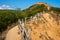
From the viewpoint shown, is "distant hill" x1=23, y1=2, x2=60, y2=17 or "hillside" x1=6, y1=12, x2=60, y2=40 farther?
"distant hill" x1=23, y1=2, x2=60, y2=17

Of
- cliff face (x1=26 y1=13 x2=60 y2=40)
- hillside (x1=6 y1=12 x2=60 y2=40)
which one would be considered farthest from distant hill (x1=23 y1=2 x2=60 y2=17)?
hillside (x1=6 y1=12 x2=60 y2=40)

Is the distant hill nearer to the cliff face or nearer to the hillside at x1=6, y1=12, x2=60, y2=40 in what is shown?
the cliff face

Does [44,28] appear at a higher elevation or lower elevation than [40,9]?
lower

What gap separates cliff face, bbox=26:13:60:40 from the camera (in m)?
24.7

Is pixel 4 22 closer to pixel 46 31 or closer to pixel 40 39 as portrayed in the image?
pixel 46 31

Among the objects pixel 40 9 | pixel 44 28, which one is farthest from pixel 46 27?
pixel 40 9

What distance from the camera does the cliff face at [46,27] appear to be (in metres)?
24.7

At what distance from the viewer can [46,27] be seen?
28422 mm

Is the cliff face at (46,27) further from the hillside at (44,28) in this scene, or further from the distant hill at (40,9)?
the distant hill at (40,9)

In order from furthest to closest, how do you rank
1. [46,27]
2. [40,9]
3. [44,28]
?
[40,9]
[46,27]
[44,28]

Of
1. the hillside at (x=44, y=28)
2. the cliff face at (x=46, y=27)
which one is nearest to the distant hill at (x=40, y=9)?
the cliff face at (x=46, y=27)

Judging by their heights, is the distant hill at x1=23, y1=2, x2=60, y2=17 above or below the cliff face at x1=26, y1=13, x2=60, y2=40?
above

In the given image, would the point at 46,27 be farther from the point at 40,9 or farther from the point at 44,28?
the point at 40,9

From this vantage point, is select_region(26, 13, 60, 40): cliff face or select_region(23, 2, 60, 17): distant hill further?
select_region(23, 2, 60, 17): distant hill
